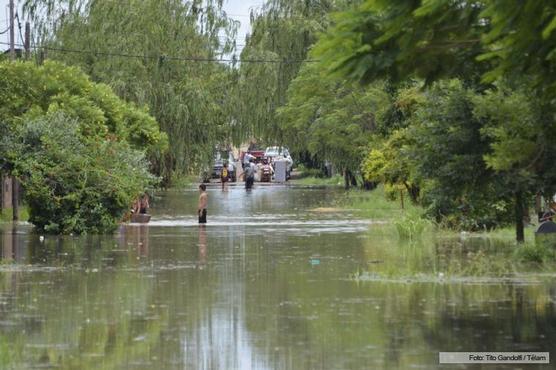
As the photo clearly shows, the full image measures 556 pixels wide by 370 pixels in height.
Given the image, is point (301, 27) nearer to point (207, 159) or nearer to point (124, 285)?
point (207, 159)

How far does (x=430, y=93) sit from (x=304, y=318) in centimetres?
1096

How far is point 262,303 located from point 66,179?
17.9 metres

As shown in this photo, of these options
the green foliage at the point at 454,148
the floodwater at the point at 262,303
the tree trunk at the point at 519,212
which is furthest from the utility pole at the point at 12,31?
the tree trunk at the point at 519,212

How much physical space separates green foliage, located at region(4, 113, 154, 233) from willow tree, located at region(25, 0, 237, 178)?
18863mm

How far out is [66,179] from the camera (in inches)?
1412

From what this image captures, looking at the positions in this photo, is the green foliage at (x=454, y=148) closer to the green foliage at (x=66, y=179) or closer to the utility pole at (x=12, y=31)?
the green foliage at (x=66, y=179)

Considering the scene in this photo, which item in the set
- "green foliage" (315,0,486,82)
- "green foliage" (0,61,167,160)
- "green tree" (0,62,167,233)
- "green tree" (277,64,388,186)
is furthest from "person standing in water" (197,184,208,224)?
"green foliage" (315,0,486,82)

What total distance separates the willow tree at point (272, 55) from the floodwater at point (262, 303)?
35.3 m

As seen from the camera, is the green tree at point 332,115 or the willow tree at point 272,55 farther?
the willow tree at point 272,55

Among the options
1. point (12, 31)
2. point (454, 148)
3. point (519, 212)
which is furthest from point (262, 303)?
point (12, 31)

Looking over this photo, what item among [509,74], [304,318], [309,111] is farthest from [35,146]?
[309,111]

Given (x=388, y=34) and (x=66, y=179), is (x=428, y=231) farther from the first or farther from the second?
(x=388, y=34)

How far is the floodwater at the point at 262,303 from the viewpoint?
46.2 feet

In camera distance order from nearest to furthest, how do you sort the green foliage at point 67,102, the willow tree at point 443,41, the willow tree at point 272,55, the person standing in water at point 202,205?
the willow tree at point 443,41 < the green foliage at point 67,102 < the person standing in water at point 202,205 < the willow tree at point 272,55
